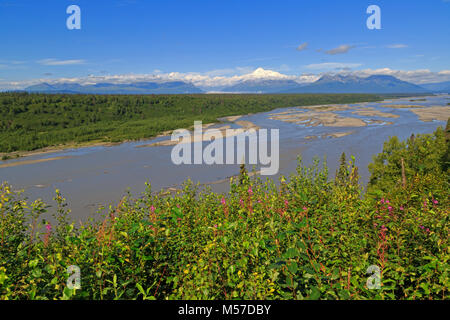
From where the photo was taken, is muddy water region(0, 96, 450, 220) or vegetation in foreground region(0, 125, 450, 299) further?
muddy water region(0, 96, 450, 220)

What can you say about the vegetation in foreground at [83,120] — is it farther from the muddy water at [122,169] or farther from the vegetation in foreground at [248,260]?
the vegetation in foreground at [248,260]

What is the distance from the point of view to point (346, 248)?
4.09m

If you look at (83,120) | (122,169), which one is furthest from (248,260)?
(83,120)

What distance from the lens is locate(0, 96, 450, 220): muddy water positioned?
26.1 meters

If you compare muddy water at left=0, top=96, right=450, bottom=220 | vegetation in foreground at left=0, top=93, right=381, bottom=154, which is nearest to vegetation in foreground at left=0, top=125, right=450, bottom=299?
muddy water at left=0, top=96, right=450, bottom=220

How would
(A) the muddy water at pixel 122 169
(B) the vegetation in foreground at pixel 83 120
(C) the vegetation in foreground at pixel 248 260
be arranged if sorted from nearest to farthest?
1. (C) the vegetation in foreground at pixel 248 260
2. (A) the muddy water at pixel 122 169
3. (B) the vegetation in foreground at pixel 83 120

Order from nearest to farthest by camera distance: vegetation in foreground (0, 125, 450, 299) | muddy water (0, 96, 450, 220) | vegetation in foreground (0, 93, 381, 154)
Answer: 1. vegetation in foreground (0, 125, 450, 299)
2. muddy water (0, 96, 450, 220)
3. vegetation in foreground (0, 93, 381, 154)

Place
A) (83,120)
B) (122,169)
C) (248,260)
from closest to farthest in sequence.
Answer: (248,260), (122,169), (83,120)

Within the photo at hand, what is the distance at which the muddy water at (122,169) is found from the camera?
26.1 metres

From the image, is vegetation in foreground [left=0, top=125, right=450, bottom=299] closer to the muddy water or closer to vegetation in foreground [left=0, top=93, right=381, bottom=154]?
the muddy water

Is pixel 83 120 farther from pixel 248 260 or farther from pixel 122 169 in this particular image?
pixel 248 260

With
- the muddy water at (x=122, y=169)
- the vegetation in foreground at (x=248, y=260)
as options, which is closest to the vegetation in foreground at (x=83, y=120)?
the muddy water at (x=122, y=169)

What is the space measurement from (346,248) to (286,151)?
38.1 meters

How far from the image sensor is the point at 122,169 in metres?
34.6
